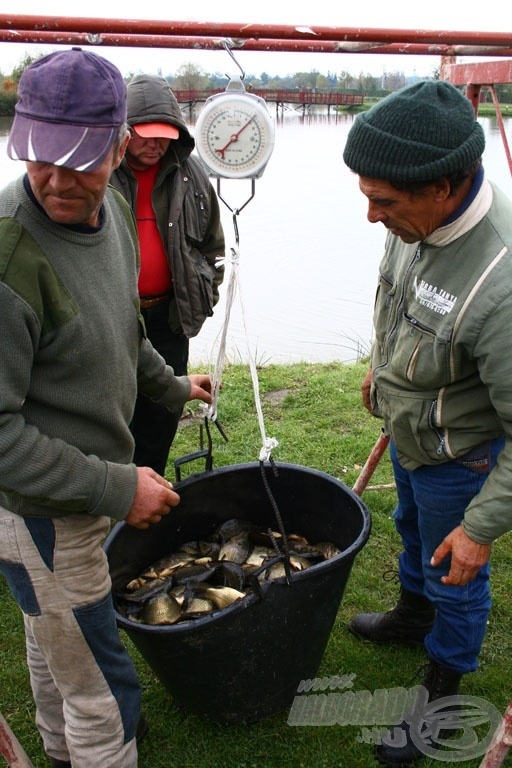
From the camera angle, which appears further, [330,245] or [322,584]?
[330,245]

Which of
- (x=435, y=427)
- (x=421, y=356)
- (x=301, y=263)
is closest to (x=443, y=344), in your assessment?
(x=421, y=356)

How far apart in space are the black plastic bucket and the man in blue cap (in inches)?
8.7

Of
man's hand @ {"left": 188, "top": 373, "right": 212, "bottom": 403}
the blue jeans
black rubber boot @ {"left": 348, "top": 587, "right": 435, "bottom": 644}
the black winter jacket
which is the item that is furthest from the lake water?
the blue jeans

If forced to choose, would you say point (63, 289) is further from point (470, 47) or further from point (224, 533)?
point (470, 47)

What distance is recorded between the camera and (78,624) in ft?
5.88

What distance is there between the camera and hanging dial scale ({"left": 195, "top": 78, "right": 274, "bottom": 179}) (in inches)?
85.8

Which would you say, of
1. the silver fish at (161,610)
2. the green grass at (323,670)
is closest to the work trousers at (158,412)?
the green grass at (323,670)

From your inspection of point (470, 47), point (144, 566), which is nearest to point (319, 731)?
point (144, 566)

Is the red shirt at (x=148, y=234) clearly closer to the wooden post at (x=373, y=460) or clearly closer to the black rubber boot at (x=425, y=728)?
the wooden post at (x=373, y=460)

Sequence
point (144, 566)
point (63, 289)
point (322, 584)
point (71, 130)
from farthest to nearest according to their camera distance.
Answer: point (144, 566), point (322, 584), point (63, 289), point (71, 130)

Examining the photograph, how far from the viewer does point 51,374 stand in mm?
1597

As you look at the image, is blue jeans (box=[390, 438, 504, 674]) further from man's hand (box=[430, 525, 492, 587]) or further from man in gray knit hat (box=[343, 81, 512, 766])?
man's hand (box=[430, 525, 492, 587])

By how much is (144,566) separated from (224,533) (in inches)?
→ 12.9

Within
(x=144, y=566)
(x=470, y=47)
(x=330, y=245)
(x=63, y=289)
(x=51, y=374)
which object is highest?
(x=470, y=47)
